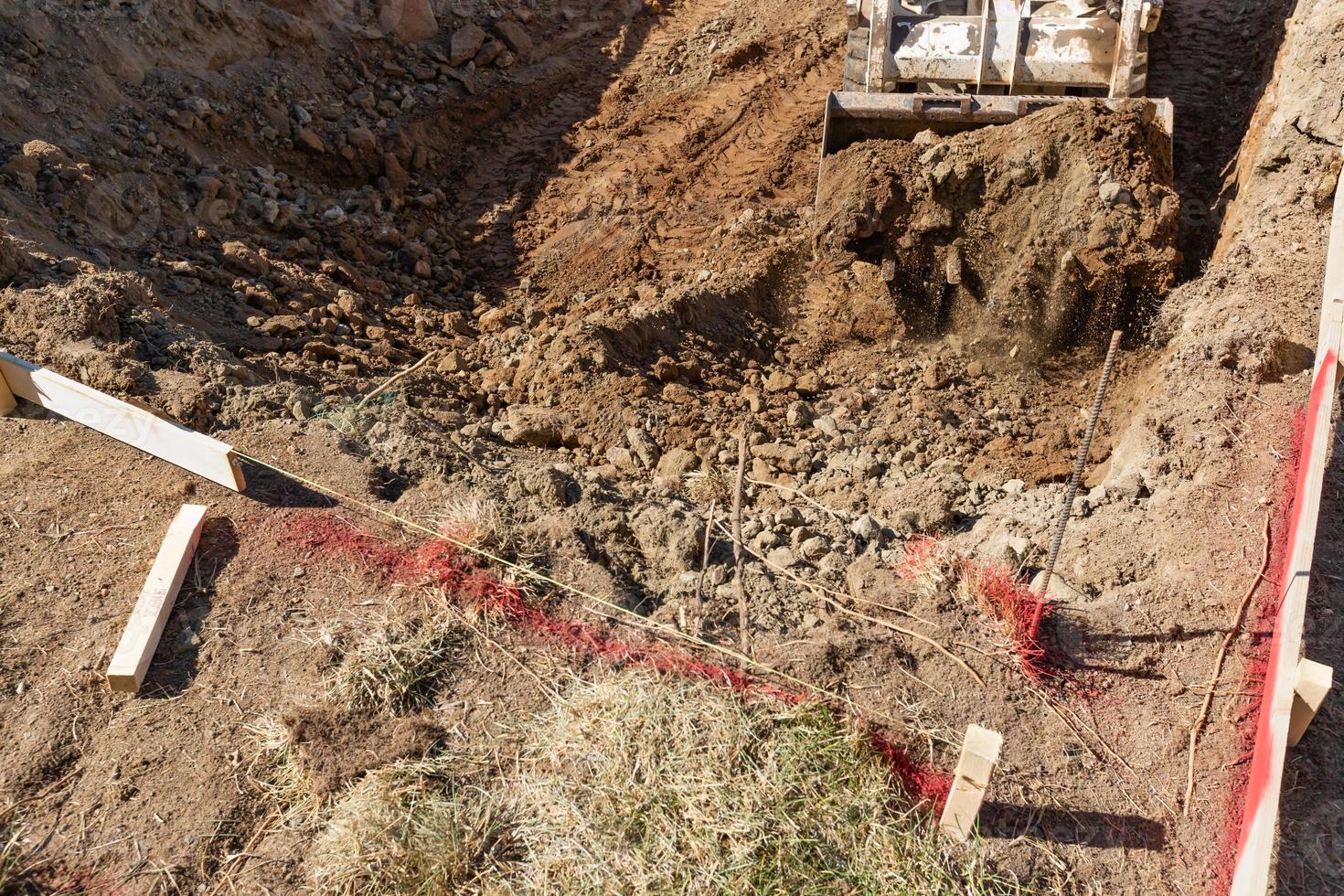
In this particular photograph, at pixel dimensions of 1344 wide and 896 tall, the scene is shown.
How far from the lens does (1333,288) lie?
376cm

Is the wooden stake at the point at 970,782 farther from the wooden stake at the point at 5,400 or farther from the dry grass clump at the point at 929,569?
the wooden stake at the point at 5,400

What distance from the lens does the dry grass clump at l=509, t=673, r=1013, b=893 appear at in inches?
116

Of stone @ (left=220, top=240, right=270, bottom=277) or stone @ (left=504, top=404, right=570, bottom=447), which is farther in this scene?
stone @ (left=220, top=240, right=270, bottom=277)

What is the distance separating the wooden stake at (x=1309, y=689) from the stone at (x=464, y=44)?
30.2ft

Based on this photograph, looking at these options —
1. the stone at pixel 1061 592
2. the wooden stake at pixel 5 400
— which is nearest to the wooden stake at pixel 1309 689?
the stone at pixel 1061 592

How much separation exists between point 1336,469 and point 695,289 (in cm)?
377

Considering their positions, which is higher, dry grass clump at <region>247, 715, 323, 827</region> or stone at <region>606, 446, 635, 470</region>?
dry grass clump at <region>247, 715, 323, 827</region>

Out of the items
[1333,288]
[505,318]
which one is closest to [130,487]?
[505,318]

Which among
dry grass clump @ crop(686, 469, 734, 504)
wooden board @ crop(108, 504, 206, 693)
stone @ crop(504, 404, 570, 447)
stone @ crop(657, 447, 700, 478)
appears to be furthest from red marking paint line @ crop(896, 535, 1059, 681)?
wooden board @ crop(108, 504, 206, 693)

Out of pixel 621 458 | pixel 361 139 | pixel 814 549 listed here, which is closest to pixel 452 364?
pixel 621 458

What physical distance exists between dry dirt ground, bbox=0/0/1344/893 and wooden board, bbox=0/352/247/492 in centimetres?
13

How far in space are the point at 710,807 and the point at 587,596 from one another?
105cm

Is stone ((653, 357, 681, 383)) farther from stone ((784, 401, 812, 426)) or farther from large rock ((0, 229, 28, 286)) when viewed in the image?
large rock ((0, 229, 28, 286))

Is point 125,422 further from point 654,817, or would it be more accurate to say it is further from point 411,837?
point 654,817
